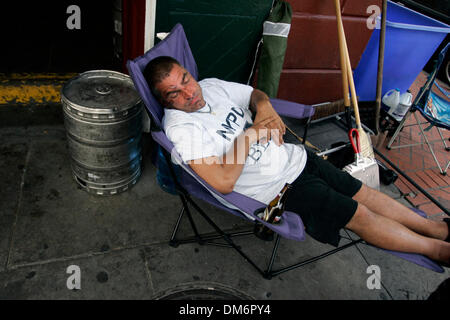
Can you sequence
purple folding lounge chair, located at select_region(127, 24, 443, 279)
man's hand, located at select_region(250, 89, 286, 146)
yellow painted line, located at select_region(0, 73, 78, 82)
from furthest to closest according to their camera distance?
1. yellow painted line, located at select_region(0, 73, 78, 82)
2. man's hand, located at select_region(250, 89, 286, 146)
3. purple folding lounge chair, located at select_region(127, 24, 443, 279)

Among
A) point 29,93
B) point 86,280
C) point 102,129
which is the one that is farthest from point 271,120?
point 29,93

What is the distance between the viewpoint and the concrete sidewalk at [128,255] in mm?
1896

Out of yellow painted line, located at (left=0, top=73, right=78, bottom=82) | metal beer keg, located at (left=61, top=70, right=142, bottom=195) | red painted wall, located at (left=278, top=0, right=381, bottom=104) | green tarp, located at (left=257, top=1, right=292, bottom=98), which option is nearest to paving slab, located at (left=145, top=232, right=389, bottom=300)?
metal beer keg, located at (left=61, top=70, right=142, bottom=195)

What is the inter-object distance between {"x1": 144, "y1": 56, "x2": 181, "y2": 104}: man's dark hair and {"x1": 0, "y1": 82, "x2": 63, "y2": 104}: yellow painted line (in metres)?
1.56

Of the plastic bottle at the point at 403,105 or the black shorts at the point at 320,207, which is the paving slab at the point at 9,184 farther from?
the plastic bottle at the point at 403,105

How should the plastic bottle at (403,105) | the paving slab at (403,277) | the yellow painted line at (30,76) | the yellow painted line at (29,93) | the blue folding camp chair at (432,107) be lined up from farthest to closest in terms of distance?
the plastic bottle at (403,105) → the blue folding camp chair at (432,107) → the yellow painted line at (30,76) → the yellow painted line at (29,93) → the paving slab at (403,277)

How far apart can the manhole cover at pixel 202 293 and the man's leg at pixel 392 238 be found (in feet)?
2.81

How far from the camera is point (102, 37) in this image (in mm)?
4176

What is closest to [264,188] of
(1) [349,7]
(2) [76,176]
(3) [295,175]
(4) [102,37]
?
(3) [295,175]

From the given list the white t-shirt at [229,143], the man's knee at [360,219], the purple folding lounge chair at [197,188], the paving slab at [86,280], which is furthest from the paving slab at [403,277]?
the paving slab at [86,280]

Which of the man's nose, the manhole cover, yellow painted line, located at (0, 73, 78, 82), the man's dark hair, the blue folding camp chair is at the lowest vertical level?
the manhole cover

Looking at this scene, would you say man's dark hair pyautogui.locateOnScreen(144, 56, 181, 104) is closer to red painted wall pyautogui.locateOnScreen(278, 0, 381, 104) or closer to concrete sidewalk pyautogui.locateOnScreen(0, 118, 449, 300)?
concrete sidewalk pyautogui.locateOnScreen(0, 118, 449, 300)

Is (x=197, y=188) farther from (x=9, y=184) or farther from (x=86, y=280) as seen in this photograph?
(x=9, y=184)

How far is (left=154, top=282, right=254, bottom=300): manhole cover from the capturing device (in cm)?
189
